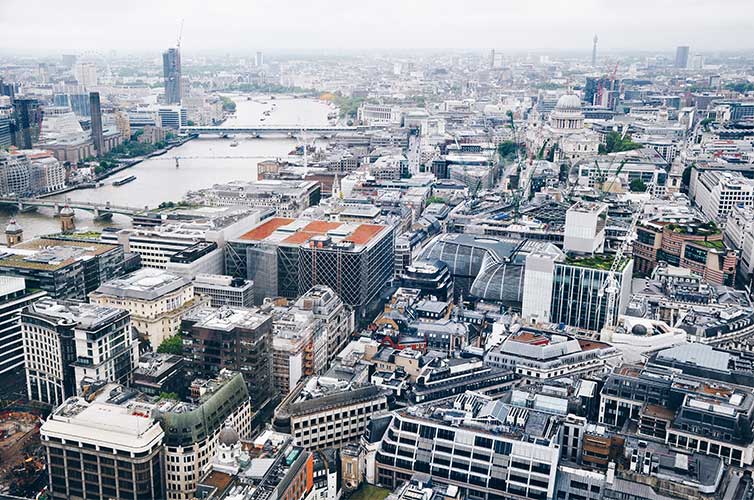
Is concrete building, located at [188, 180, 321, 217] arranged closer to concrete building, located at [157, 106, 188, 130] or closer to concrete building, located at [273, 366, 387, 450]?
concrete building, located at [273, 366, 387, 450]

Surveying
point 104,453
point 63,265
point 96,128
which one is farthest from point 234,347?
point 96,128

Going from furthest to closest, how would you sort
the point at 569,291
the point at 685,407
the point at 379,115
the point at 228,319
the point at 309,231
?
the point at 379,115, the point at 309,231, the point at 569,291, the point at 228,319, the point at 685,407

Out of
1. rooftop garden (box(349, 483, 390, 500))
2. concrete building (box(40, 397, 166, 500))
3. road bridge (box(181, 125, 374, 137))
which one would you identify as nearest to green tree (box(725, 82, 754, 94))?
road bridge (box(181, 125, 374, 137))

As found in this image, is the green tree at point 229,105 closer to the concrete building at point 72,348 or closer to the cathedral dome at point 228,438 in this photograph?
the concrete building at point 72,348

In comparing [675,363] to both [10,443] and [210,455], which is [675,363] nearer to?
[210,455]

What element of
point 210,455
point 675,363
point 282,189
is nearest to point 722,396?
point 675,363

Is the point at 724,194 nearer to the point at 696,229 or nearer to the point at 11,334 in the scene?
the point at 696,229
